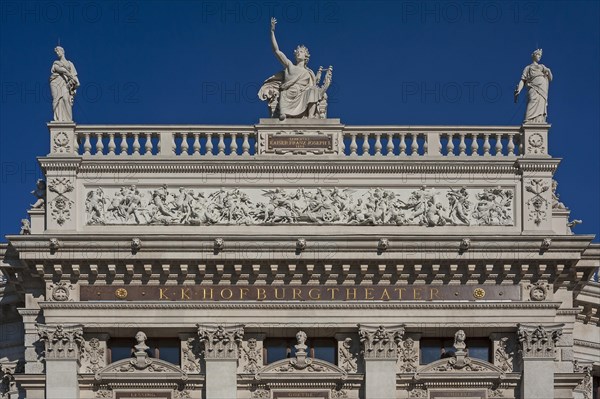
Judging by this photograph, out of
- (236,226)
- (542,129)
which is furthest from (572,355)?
(236,226)

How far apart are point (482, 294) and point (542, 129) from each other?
4648 millimetres

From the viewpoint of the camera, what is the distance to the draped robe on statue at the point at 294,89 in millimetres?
46219

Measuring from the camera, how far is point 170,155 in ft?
149

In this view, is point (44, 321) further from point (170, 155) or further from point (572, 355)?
point (572, 355)

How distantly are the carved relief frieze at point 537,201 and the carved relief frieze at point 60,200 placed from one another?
1161cm

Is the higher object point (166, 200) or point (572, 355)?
point (166, 200)

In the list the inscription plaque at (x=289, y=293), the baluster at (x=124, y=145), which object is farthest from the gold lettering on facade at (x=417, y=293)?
the baluster at (x=124, y=145)

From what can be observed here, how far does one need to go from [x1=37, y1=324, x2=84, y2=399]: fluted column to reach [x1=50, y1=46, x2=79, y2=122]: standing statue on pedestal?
554 centimetres

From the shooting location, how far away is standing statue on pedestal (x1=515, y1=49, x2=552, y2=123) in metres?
46.0

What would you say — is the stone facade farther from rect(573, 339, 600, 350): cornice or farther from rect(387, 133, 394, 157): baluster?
rect(573, 339, 600, 350): cornice

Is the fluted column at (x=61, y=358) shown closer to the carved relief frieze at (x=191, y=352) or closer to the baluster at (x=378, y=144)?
the carved relief frieze at (x=191, y=352)

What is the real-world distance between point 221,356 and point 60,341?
13.1ft

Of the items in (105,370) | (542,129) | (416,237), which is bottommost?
(105,370)

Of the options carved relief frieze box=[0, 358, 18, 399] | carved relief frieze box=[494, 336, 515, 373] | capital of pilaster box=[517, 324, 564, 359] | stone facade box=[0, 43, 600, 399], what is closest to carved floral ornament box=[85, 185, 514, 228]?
stone facade box=[0, 43, 600, 399]
